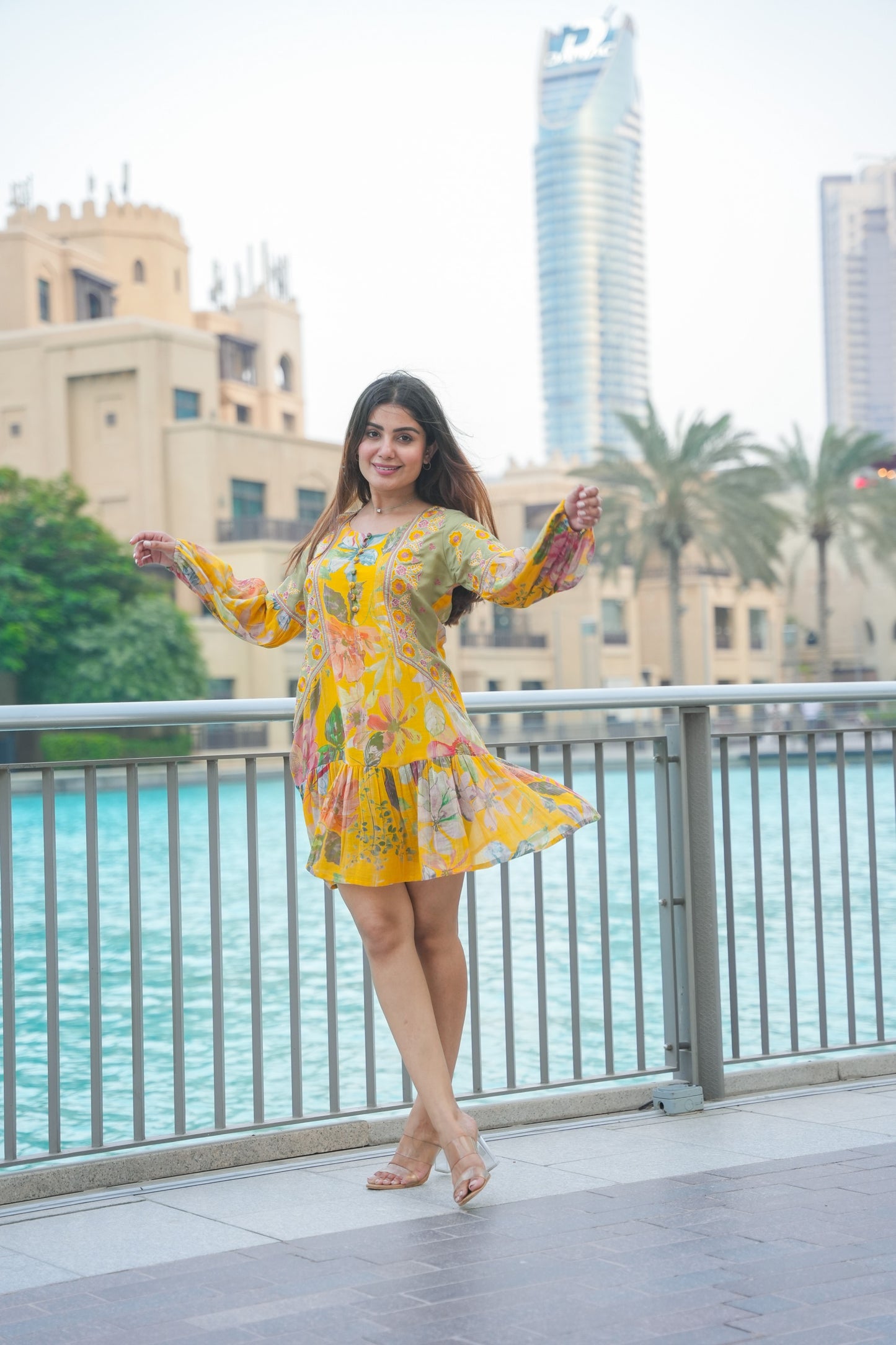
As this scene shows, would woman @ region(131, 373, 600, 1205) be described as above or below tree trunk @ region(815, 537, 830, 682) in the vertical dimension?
below

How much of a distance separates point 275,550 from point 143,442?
5.56 meters

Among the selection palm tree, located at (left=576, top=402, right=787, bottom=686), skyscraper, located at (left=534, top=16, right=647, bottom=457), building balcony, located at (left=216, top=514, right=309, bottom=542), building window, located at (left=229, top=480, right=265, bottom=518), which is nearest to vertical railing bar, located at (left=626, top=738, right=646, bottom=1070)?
palm tree, located at (left=576, top=402, right=787, bottom=686)

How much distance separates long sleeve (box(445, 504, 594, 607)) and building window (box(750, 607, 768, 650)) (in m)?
57.6

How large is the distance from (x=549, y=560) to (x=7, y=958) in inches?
60.0


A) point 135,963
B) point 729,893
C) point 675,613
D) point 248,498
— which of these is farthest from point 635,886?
point 248,498

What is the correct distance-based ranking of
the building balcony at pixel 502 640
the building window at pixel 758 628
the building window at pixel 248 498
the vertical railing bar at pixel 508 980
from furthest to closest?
the building window at pixel 758 628 → the building balcony at pixel 502 640 → the building window at pixel 248 498 → the vertical railing bar at pixel 508 980

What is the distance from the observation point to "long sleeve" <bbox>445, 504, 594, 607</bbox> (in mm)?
2939

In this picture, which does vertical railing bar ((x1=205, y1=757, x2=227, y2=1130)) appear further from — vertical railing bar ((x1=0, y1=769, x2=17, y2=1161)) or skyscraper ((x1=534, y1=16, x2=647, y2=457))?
skyscraper ((x1=534, y1=16, x2=647, y2=457))

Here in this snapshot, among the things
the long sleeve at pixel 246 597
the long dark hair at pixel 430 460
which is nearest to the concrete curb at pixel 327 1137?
the long sleeve at pixel 246 597

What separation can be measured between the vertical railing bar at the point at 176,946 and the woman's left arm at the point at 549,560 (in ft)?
3.11

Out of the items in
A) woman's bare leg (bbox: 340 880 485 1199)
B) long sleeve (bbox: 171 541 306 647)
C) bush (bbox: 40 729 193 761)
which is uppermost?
long sleeve (bbox: 171 541 306 647)

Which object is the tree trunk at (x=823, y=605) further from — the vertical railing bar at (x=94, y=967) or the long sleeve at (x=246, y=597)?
the vertical railing bar at (x=94, y=967)

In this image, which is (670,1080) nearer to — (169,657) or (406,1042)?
(406,1042)

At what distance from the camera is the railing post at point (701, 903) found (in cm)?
414
